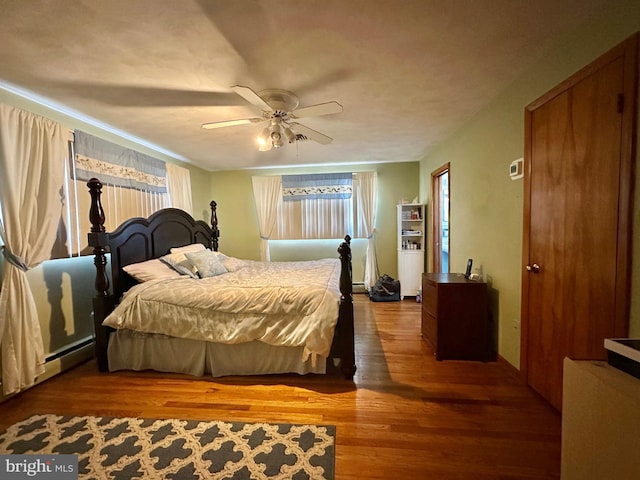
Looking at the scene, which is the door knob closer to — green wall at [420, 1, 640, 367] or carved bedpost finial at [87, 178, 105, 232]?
green wall at [420, 1, 640, 367]

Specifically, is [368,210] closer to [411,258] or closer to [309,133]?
[411,258]

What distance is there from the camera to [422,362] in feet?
8.21

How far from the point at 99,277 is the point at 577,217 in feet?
11.9

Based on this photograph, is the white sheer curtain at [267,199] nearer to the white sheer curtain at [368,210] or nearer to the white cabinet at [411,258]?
the white sheer curtain at [368,210]

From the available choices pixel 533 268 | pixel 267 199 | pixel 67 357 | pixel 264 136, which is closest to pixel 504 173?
pixel 533 268

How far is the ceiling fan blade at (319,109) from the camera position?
199cm

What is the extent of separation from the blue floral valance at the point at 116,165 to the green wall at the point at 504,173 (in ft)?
12.7

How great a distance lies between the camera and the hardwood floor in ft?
4.78

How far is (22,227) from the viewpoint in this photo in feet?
6.85

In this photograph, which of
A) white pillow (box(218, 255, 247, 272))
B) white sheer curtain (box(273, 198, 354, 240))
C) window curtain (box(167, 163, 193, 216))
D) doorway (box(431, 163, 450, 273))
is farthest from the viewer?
white sheer curtain (box(273, 198, 354, 240))

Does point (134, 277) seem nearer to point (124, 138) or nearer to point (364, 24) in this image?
point (124, 138)

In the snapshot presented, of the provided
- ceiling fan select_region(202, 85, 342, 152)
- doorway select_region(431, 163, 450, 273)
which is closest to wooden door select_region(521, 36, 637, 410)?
ceiling fan select_region(202, 85, 342, 152)

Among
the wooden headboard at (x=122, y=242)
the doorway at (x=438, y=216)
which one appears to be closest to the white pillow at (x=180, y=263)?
the wooden headboard at (x=122, y=242)

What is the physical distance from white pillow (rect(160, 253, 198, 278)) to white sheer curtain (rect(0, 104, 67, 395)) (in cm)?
97
